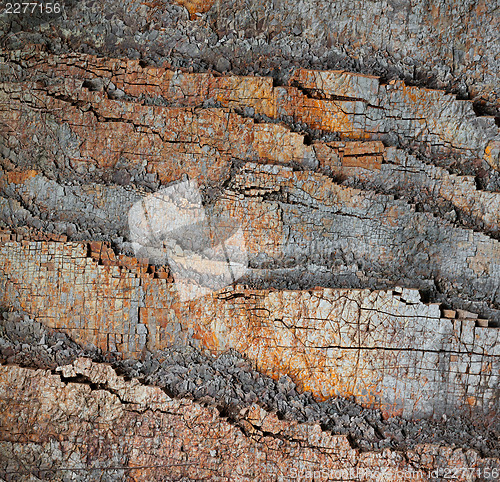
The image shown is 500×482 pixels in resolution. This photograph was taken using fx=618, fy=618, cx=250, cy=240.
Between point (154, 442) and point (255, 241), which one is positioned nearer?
point (154, 442)

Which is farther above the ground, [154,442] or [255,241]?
[255,241]

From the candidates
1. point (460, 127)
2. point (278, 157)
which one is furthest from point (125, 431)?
point (460, 127)

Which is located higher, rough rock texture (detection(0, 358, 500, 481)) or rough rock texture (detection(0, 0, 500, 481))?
rough rock texture (detection(0, 0, 500, 481))

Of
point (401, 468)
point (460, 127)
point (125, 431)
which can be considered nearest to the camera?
point (401, 468)

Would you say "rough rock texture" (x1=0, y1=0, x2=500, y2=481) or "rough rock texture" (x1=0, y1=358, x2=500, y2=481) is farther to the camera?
"rough rock texture" (x1=0, y1=0, x2=500, y2=481)

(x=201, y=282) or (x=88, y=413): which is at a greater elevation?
(x=201, y=282)

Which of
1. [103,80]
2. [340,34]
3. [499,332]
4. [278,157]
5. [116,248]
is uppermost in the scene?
→ [340,34]

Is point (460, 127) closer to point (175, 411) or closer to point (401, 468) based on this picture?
point (401, 468)

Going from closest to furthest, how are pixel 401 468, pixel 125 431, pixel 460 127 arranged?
pixel 401 468
pixel 125 431
pixel 460 127
